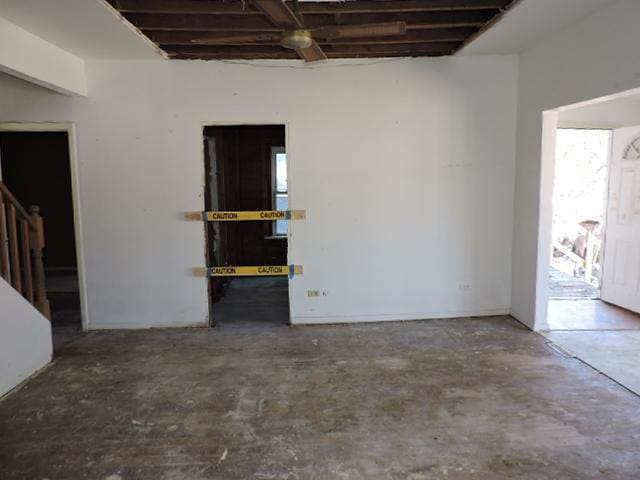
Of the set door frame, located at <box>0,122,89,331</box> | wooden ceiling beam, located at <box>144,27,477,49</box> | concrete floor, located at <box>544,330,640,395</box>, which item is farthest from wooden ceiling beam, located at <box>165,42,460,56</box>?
concrete floor, located at <box>544,330,640,395</box>

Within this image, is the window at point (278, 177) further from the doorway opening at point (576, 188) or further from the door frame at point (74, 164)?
the doorway opening at point (576, 188)

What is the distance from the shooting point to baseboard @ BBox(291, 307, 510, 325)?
15.4ft

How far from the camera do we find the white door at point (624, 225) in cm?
481

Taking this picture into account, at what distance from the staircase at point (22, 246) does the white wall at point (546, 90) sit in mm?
4534

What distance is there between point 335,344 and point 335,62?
108 inches

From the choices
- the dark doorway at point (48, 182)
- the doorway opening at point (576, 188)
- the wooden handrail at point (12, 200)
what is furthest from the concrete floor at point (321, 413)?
the doorway opening at point (576, 188)

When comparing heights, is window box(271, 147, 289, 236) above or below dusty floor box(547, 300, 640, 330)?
above

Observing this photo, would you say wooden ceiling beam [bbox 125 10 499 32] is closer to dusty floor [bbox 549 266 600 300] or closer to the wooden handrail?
the wooden handrail

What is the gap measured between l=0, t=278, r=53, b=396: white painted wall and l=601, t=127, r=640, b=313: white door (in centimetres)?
582

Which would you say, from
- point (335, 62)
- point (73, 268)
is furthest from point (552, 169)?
point (73, 268)

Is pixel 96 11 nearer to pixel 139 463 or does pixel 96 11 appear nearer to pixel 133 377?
pixel 133 377

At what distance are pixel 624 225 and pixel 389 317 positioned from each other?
284 cm

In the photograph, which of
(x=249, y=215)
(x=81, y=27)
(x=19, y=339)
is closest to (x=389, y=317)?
(x=249, y=215)

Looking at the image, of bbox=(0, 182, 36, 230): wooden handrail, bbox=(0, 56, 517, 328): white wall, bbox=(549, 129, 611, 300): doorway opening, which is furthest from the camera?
bbox=(549, 129, 611, 300): doorway opening
